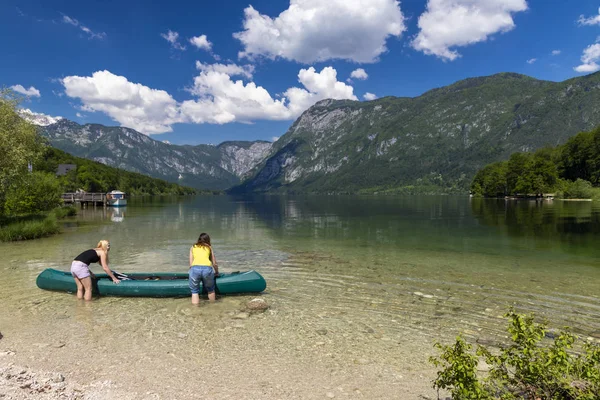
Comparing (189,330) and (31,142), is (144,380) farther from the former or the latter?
(31,142)

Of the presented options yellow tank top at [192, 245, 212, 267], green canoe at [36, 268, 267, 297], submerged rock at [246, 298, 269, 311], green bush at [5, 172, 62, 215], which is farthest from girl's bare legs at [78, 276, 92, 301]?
green bush at [5, 172, 62, 215]

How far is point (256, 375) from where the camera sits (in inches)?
314

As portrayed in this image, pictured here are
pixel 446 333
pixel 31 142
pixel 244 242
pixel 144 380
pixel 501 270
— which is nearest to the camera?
Answer: pixel 144 380

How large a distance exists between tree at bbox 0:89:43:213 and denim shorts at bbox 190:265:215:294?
26.3 metres

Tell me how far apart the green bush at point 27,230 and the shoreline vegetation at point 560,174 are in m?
142

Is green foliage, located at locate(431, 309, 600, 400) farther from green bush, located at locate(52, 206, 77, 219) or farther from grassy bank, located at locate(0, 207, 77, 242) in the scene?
green bush, located at locate(52, 206, 77, 219)

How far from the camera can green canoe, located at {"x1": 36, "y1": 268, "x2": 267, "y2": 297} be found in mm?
13898

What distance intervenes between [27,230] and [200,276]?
2762cm

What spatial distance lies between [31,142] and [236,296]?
1777 inches

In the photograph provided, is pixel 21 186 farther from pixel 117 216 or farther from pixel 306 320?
pixel 306 320

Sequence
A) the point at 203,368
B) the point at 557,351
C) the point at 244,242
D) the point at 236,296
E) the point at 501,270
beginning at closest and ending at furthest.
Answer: the point at 557,351
the point at 203,368
the point at 236,296
the point at 501,270
the point at 244,242

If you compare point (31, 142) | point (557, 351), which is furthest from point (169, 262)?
point (31, 142)

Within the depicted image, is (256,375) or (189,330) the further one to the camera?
(189,330)

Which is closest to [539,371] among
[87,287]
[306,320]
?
[306,320]
